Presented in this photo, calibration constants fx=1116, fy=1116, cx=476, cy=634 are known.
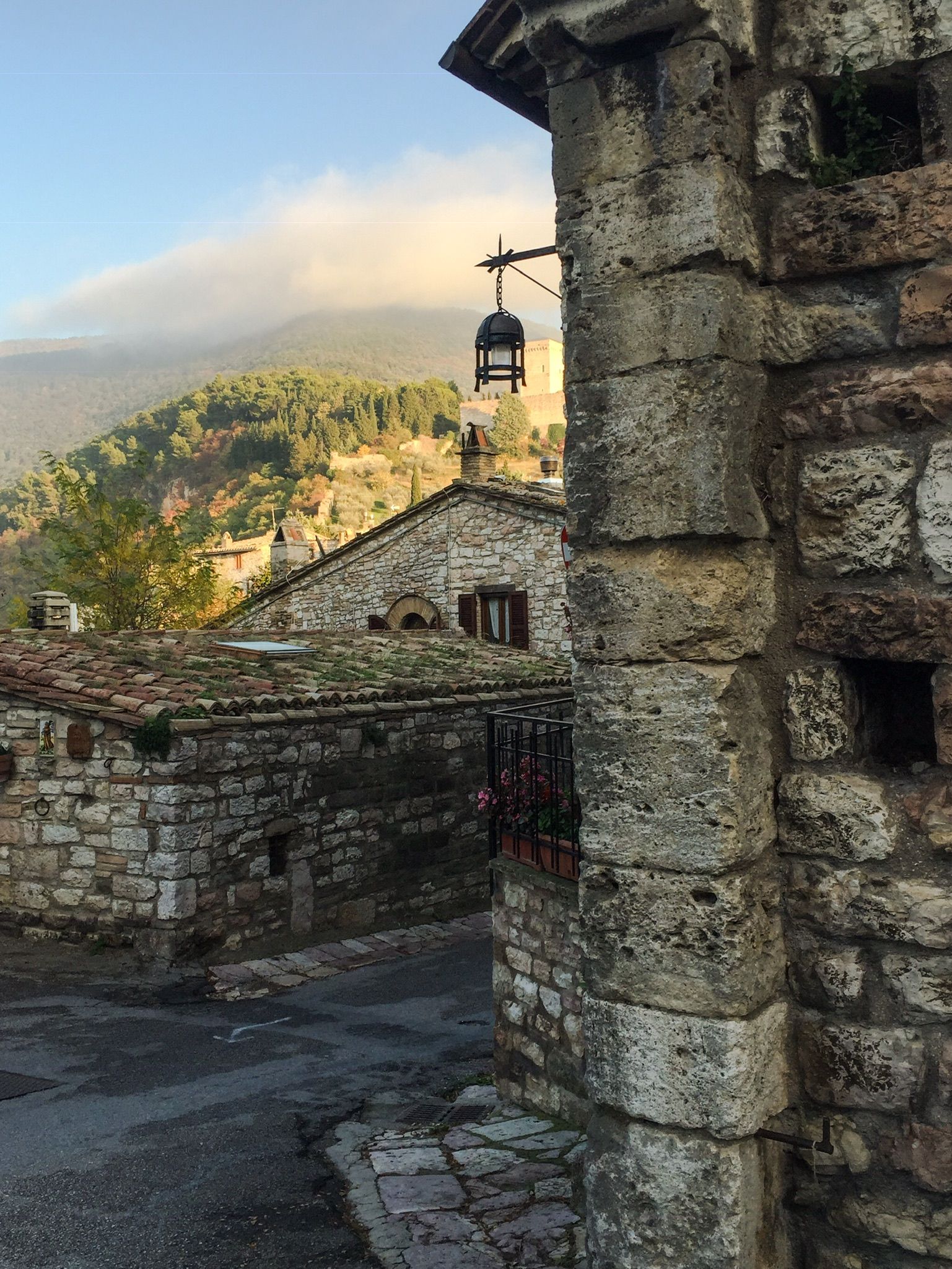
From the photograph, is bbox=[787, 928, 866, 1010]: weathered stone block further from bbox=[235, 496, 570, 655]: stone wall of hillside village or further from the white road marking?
bbox=[235, 496, 570, 655]: stone wall of hillside village

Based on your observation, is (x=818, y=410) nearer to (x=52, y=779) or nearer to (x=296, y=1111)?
(x=296, y=1111)

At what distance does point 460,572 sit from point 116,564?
23.3 feet

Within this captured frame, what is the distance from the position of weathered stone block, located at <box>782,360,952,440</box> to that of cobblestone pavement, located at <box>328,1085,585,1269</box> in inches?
126

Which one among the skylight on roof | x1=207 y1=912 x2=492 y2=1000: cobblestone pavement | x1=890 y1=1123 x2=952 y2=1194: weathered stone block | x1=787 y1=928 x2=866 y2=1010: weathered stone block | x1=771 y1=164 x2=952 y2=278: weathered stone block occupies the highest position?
x1=771 y1=164 x2=952 y2=278: weathered stone block

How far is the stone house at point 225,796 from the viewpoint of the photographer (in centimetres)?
955

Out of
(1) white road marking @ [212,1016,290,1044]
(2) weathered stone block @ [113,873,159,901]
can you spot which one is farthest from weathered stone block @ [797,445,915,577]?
(2) weathered stone block @ [113,873,159,901]

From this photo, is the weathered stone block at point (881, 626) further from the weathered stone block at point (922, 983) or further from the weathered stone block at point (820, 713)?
the weathered stone block at point (922, 983)

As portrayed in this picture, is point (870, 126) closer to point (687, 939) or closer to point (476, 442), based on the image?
point (687, 939)

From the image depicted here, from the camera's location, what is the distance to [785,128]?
9.23 ft

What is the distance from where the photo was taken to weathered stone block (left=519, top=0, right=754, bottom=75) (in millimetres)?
2709

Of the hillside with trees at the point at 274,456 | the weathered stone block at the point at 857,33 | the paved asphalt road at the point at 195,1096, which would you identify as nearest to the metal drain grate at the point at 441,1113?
the paved asphalt road at the point at 195,1096

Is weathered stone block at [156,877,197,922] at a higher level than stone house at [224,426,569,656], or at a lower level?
lower

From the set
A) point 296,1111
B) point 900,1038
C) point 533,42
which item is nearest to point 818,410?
point 533,42

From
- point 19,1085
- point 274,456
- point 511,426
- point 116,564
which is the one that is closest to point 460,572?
point 116,564
